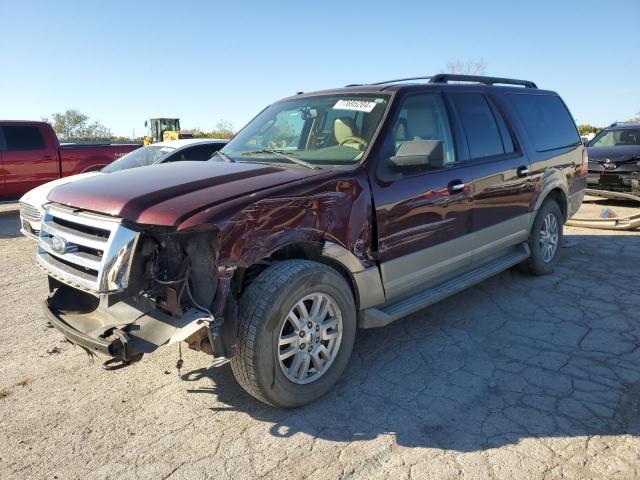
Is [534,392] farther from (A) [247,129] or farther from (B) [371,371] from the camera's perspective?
(A) [247,129]

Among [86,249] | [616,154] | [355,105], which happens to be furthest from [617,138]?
[86,249]

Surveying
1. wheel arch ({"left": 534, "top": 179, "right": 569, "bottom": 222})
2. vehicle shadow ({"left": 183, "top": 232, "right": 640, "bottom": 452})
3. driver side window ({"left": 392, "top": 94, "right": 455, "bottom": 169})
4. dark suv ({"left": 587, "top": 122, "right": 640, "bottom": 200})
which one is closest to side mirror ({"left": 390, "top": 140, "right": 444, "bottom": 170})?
driver side window ({"left": 392, "top": 94, "right": 455, "bottom": 169})

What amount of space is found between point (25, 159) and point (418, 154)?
10.6m

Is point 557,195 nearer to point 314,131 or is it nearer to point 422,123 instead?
point 422,123

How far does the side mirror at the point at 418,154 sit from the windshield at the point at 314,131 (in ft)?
0.84

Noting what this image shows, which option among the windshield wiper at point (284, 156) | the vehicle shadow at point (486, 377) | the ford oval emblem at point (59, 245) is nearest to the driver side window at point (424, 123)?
the windshield wiper at point (284, 156)

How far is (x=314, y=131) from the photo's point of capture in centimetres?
420

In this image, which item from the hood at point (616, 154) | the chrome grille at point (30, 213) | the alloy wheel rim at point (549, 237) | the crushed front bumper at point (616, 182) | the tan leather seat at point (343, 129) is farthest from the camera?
the hood at point (616, 154)

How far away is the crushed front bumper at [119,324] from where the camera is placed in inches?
108

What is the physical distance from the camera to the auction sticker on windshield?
3.96 m

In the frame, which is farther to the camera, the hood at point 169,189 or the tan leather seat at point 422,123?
the tan leather seat at point 422,123

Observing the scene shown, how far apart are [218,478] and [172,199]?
1509 millimetres

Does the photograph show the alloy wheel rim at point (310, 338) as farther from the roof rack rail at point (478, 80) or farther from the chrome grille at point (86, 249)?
the roof rack rail at point (478, 80)

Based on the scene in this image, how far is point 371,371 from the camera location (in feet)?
12.1
